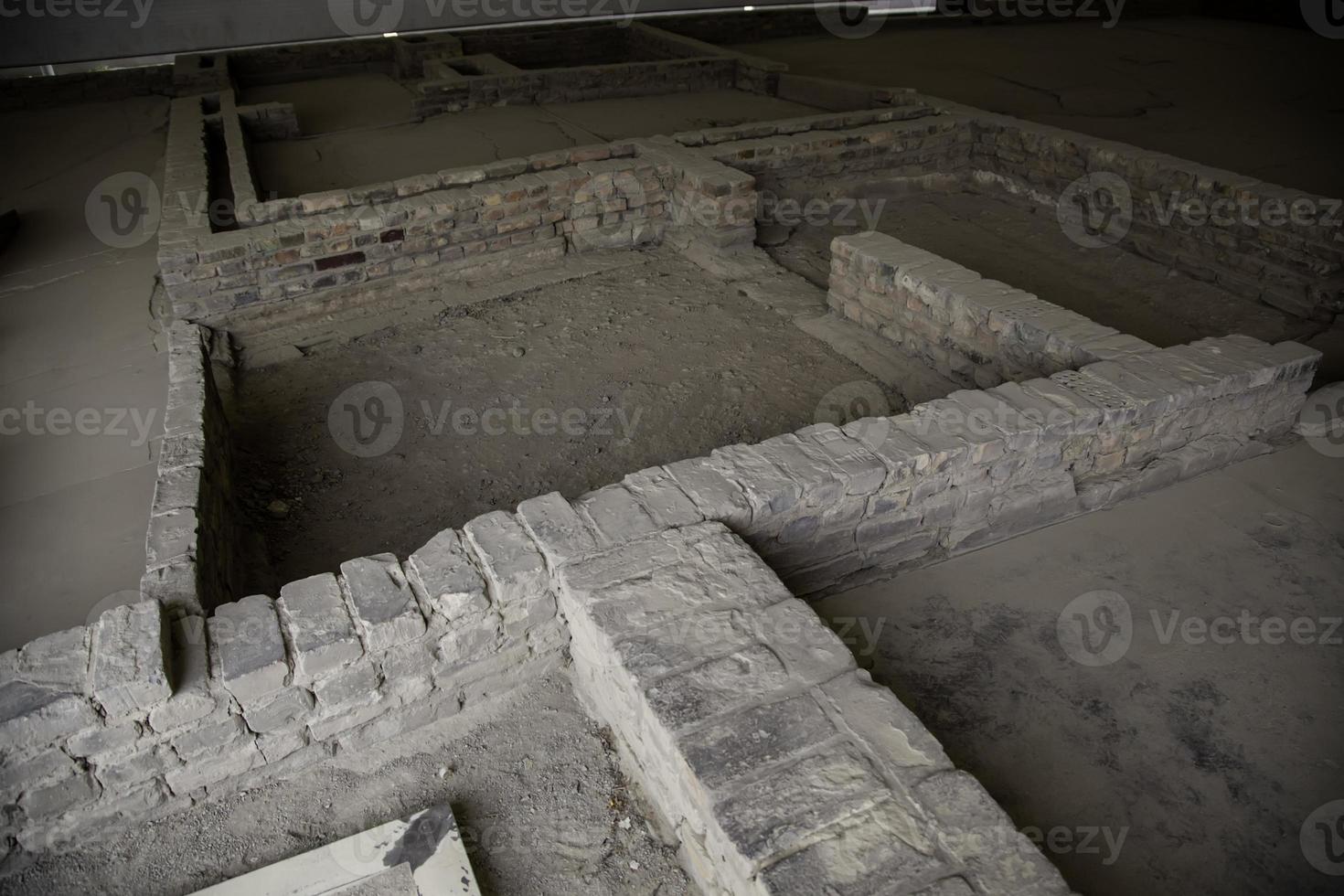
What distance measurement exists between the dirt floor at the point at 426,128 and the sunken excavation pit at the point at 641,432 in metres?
0.07

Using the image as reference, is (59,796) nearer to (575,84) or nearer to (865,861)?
(865,861)

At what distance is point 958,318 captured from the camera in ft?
14.0

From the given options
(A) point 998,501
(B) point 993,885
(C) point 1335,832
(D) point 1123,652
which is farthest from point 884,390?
(B) point 993,885

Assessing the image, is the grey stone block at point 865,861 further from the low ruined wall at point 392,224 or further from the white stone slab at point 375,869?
the low ruined wall at point 392,224

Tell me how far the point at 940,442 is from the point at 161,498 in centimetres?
260

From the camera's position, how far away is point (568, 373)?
468cm

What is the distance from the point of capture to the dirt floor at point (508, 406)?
12.7ft

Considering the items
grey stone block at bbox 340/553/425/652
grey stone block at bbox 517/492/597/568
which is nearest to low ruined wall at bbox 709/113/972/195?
grey stone block at bbox 517/492/597/568

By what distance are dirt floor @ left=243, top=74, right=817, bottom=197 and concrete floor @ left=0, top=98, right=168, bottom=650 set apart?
1240mm

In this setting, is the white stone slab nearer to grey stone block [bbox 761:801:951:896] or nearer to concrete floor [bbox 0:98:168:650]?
grey stone block [bbox 761:801:951:896]

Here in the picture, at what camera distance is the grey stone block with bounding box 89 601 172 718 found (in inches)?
80.3

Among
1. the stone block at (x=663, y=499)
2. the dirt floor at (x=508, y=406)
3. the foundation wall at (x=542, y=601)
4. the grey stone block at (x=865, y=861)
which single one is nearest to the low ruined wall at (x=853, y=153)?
the dirt floor at (x=508, y=406)

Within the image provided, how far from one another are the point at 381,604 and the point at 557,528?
1.70 feet

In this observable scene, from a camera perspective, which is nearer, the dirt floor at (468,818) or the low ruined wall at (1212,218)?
the dirt floor at (468,818)
